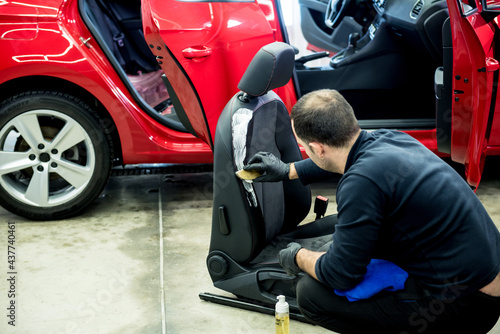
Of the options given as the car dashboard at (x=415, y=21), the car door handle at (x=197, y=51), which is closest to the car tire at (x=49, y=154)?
the car door handle at (x=197, y=51)

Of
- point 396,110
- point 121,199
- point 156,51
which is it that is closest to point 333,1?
point 396,110

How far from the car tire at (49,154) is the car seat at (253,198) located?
1.21 m

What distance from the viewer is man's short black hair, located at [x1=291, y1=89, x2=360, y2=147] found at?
6.75ft

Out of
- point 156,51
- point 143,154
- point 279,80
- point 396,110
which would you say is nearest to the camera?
point 279,80

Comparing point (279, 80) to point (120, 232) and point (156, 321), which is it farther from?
point (120, 232)

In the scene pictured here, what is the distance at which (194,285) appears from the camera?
296 cm

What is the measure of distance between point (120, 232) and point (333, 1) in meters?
2.27

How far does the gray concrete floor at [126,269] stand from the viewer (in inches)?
104

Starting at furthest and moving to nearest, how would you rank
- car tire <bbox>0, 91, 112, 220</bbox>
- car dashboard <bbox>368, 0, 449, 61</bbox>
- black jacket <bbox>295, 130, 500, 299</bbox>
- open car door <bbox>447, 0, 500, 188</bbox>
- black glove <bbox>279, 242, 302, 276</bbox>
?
car dashboard <bbox>368, 0, 449, 61</bbox>, car tire <bbox>0, 91, 112, 220</bbox>, open car door <bbox>447, 0, 500, 188</bbox>, black glove <bbox>279, 242, 302, 276</bbox>, black jacket <bbox>295, 130, 500, 299</bbox>

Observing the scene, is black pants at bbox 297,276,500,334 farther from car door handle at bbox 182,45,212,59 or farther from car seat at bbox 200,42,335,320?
car door handle at bbox 182,45,212,59

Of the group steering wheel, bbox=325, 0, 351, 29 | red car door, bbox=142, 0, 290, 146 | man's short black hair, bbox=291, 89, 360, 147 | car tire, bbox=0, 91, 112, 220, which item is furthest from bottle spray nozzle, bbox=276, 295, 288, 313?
steering wheel, bbox=325, 0, 351, 29

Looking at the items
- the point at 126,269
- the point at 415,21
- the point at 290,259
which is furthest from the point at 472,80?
the point at 126,269

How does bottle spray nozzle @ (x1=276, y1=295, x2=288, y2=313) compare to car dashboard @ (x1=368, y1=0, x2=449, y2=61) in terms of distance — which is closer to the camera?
bottle spray nozzle @ (x1=276, y1=295, x2=288, y2=313)

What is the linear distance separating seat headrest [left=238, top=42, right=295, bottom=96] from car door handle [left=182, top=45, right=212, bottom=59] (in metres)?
0.83
